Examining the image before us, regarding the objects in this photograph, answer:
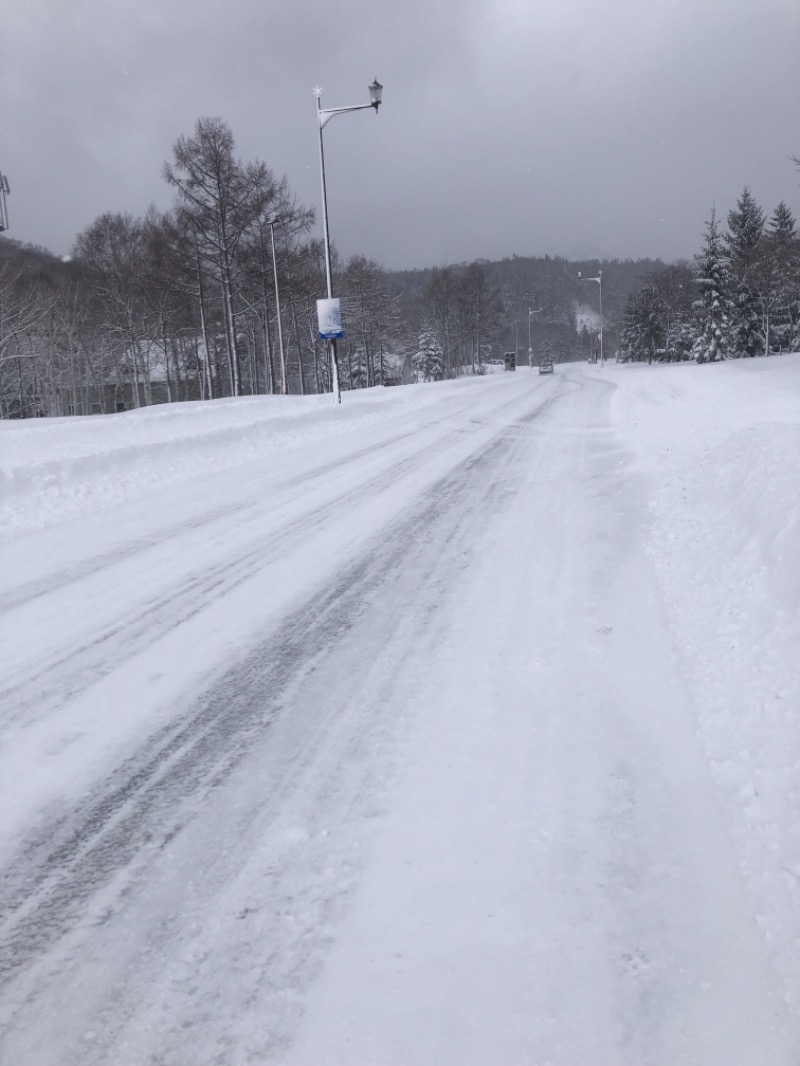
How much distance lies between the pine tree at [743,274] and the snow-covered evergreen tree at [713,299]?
0.85 m

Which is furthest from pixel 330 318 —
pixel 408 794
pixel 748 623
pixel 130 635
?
pixel 408 794

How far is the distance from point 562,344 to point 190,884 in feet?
547

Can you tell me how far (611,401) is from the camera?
21.9 metres

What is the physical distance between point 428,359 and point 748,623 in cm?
7030

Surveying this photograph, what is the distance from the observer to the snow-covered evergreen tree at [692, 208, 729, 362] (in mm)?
52781

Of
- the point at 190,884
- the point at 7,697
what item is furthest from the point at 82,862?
the point at 7,697

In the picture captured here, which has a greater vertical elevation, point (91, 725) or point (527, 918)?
point (91, 725)

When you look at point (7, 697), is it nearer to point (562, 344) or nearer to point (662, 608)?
point (662, 608)

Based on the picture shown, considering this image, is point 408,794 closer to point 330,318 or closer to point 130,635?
point 130,635

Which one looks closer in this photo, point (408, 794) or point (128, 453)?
point (408, 794)

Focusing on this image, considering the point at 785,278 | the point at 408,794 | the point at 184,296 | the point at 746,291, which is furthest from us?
the point at 746,291

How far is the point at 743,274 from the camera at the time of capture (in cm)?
5234

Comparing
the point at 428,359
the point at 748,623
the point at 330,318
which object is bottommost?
the point at 748,623

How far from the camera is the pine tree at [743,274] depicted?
174 feet
